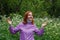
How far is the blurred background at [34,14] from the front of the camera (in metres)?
10.1

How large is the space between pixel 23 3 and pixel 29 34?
50.8 feet

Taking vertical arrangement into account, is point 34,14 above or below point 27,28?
above

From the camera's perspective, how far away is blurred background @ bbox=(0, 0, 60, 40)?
33.1 ft

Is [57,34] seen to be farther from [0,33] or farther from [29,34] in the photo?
[29,34]

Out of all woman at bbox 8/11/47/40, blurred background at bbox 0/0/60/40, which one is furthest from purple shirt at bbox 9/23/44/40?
blurred background at bbox 0/0/60/40

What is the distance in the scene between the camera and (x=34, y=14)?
2284cm

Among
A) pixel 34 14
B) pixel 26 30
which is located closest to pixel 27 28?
pixel 26 30

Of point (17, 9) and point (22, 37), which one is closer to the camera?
point (22, 37)

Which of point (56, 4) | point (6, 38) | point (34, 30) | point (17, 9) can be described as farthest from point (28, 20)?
point (56, 4)

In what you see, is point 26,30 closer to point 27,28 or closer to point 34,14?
point 27,28

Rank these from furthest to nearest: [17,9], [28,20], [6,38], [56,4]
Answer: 1. [56,4]
2. [17,9]
3. [6,38]
4. [28,20]

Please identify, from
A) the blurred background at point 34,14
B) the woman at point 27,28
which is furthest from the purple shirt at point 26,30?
the blurred background at point 34,14

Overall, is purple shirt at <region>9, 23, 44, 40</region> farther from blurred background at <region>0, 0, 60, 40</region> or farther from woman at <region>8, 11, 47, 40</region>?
blurred background at <region>0, 0, 60, 40</region>

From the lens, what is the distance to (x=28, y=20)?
A: 6.55 m
